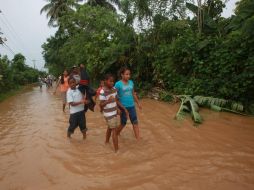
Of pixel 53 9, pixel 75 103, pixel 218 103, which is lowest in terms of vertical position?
pixel 218 103

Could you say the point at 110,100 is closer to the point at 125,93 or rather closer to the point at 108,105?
the point at 108,105

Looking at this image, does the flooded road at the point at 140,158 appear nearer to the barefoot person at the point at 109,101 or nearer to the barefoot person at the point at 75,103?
the barefoot person at the point at 75,103

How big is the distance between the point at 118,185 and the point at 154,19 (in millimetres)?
11458

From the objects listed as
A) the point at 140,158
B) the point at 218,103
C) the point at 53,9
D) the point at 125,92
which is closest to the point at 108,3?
the point at 53,9

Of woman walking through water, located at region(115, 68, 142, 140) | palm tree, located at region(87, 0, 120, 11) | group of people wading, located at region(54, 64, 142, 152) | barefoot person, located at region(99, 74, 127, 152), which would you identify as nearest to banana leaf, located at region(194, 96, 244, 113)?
group of people wading, located at region(54, 64, 142, 152)

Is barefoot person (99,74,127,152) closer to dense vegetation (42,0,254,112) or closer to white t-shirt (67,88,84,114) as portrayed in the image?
white t-shirt (67,88,84,114)

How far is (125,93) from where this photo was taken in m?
6.32

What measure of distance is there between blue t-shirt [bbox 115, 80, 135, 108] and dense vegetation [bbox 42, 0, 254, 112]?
15.6 ft

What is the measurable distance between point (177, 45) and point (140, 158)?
767 centimetres

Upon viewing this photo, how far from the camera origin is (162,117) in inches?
380

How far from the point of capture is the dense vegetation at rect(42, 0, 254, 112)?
1009 centimetres

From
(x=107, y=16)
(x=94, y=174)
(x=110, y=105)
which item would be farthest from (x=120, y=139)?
(x=107, y=16)

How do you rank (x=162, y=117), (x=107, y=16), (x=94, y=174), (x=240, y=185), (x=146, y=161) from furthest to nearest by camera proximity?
(x=107, y=16)
(x=162, y=117)
(x=146, y=161)
(x=94, y=174)
(x=240, y=185)

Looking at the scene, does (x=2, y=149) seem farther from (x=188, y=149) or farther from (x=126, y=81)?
(x=188, y=149)
